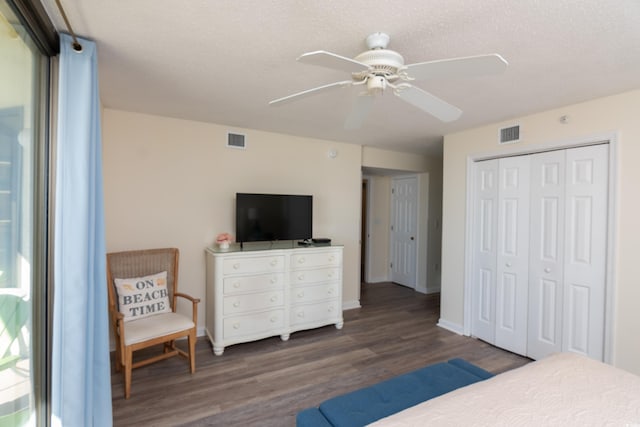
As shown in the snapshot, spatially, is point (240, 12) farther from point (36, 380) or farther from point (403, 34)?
point (36, 380)

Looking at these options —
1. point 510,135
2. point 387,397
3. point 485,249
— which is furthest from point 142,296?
point 510,135

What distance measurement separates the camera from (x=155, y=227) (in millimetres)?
3182

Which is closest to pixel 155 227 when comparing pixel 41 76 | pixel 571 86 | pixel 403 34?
pixel 41 76

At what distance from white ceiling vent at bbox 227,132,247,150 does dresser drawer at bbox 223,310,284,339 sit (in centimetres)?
186

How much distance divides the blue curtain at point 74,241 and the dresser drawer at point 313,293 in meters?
2.03

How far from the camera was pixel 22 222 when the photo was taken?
1474 millimetres

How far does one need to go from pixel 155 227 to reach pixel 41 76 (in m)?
1.78

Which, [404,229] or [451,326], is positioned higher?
[404,229]

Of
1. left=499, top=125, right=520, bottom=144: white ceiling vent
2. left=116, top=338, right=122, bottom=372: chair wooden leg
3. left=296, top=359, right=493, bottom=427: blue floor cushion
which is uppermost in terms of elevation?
left=499, top=125, right=520, bottom=144: white ceiling vent

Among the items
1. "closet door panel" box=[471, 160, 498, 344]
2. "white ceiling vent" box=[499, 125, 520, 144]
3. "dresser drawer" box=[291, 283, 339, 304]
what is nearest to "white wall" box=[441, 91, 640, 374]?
"white ceiling vent" box=[499, 125, 520, 144]

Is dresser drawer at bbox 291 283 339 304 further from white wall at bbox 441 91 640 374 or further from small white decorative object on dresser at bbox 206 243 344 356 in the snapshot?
white wall at bbox 441 91 640 374

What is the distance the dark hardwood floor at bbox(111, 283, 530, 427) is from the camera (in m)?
2.17

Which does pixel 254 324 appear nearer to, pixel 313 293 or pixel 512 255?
pixel 313 293

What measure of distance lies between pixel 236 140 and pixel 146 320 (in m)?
2.03
